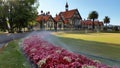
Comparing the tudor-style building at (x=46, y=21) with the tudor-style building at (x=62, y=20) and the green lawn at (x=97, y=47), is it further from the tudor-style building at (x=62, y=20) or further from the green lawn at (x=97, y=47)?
the green lawn at (x=97, y=47)

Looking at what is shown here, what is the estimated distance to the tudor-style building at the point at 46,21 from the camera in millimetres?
102625

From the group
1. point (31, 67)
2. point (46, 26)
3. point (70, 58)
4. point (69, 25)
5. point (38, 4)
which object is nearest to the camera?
point (70, 58)

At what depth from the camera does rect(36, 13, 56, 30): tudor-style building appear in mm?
102625

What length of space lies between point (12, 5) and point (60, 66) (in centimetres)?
4954

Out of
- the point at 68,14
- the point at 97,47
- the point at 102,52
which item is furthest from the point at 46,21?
the point at 102,52

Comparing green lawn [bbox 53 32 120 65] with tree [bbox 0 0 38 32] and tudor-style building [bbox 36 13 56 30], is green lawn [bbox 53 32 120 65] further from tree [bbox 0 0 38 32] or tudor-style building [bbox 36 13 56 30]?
tudor-style building [bbox 36 13 56 30]

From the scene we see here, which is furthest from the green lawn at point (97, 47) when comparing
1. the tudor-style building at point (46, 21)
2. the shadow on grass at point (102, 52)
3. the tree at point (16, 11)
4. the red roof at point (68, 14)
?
the red roof at point (68, 14)

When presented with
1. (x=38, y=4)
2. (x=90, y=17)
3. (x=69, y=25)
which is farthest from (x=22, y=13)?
(x=90, y=17)

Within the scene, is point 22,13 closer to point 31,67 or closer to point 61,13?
point 31,67

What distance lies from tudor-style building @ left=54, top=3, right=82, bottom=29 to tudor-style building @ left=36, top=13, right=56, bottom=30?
148 inches

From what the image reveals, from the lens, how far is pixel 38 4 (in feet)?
204

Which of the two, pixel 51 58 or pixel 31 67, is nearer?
pixel 51 58

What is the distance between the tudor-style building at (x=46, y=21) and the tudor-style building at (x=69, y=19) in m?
3.75

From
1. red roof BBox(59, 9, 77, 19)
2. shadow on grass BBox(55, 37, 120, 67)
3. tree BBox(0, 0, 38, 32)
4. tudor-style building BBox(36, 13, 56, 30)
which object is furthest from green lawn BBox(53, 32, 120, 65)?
red roof BBox(59, 9, 77, 19)
